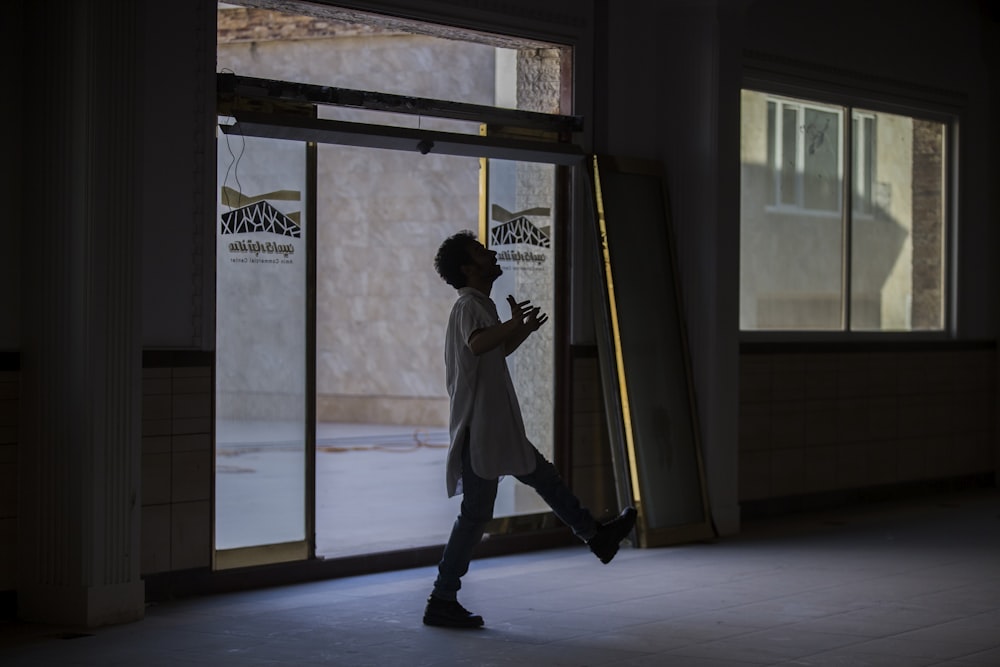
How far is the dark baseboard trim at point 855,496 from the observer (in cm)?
938

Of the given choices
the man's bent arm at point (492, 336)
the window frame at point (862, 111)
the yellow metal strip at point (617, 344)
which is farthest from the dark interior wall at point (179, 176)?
the window frame at point (862, 111)

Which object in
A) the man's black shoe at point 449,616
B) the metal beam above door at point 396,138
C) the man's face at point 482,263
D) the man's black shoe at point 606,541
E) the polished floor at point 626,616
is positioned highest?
the metal beam above door at point 396,138

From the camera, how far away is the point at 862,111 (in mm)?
10320

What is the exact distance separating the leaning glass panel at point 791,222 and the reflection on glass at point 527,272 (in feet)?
5.80

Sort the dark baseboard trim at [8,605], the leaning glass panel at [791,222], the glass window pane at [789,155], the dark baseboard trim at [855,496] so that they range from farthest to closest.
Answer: the glass window pane at [789,155] → the leaning glass panel at [791,222] → the dark baseboard trim at [855,496] → the dark baseboard trim at [8,605]

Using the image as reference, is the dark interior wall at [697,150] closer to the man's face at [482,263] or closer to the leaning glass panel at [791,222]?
the leaning glass panel at [791,222]

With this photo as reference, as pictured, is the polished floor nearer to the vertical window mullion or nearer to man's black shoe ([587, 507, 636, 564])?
man's black shoe ([587, 507, 636, 564])

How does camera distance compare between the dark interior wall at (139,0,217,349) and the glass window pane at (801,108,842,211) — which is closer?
the dark interior wall at (139,0,217,349)

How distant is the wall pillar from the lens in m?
5.86

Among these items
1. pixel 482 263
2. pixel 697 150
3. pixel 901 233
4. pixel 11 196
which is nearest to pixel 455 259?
pixel 482 263

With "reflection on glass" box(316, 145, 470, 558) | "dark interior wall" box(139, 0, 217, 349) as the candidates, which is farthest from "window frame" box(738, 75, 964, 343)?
"reflection on glass" box(316, 145, 470, 558)

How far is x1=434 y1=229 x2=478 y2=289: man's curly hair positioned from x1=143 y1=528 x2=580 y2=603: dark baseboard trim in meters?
1.68

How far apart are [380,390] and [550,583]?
1239 cm

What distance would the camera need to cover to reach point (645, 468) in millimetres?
8266
